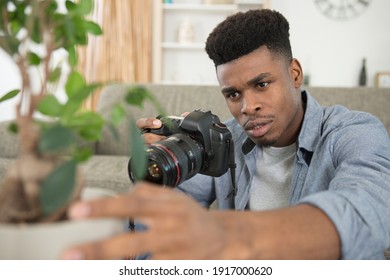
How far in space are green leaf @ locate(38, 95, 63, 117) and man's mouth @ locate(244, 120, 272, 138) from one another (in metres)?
0.69

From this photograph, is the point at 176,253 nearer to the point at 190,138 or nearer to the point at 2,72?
the point at 190,138

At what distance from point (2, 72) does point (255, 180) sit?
2.67 m

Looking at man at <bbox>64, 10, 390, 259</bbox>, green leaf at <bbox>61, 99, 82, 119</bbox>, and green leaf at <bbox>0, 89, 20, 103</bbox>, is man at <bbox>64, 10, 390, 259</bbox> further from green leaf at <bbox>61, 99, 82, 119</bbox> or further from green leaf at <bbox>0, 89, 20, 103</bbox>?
green leaf at <bbox>0, 89, 20, 103</bbox>

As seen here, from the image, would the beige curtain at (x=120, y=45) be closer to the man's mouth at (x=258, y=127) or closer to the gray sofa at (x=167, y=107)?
the gray sofa at (x=167, y=107)

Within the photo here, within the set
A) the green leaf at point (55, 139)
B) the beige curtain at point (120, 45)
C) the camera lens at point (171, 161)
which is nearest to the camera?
the green leaf at point (55, 139)

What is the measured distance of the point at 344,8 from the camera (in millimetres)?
3395

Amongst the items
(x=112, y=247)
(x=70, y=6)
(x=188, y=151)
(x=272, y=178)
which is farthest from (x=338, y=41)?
(x=112, y=247)

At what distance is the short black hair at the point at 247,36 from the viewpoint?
0.98 m

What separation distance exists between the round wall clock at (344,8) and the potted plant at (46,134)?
3.35 m

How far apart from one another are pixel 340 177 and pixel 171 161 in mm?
264

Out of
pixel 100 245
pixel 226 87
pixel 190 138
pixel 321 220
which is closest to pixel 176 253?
pixel 100 245

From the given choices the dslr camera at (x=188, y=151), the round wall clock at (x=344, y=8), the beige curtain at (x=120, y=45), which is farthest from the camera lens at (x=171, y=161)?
the round wall clock at (x=344, y=8)

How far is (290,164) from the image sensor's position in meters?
1.09

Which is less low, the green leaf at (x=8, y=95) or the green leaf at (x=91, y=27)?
the green leaf at (x=91, y=27)
